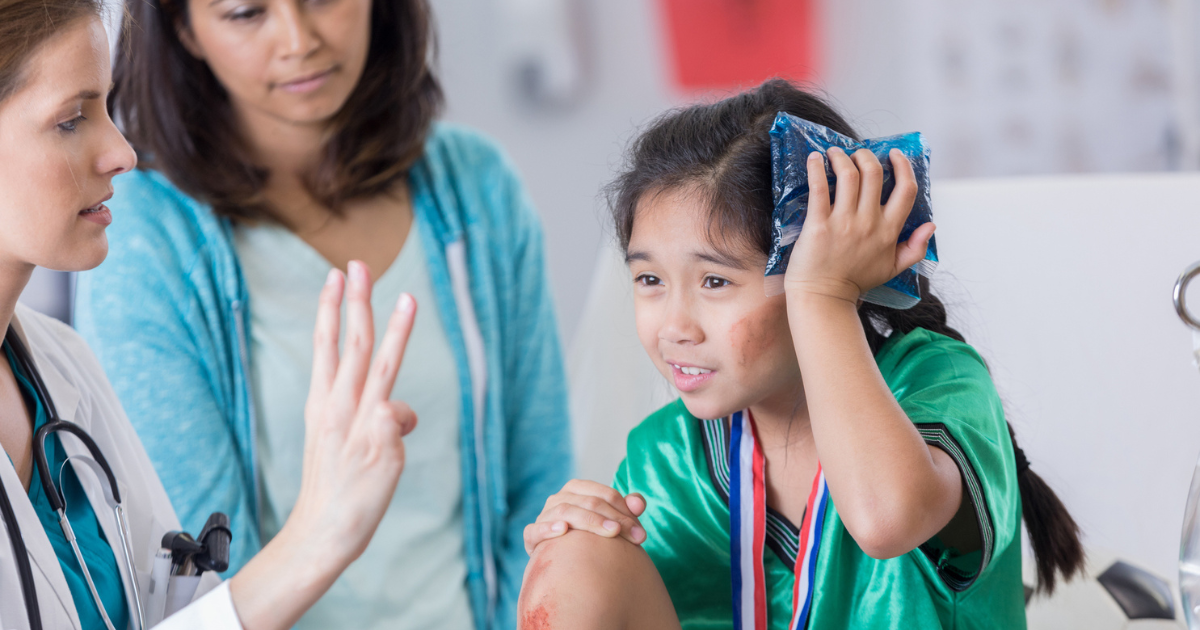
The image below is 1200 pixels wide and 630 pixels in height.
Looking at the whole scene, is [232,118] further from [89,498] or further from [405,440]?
[89,498]

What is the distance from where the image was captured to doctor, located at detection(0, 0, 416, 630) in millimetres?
755

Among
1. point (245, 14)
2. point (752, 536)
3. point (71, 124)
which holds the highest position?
point (245, 14)

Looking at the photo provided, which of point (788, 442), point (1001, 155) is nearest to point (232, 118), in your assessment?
point (788, 442)

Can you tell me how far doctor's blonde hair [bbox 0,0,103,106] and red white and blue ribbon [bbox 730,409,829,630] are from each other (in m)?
0.75

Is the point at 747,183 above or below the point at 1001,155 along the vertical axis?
above

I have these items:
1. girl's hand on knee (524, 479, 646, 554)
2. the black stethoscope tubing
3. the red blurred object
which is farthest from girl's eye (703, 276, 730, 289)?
the red blurred object

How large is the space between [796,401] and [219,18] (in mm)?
861

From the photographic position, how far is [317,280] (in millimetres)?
1361

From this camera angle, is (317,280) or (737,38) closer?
(317,280)

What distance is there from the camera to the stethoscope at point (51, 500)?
79 centimetres

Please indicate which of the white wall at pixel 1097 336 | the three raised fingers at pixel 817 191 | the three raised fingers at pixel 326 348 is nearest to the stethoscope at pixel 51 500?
the three raised fingers at pixel 326 348

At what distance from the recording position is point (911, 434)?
75 cm

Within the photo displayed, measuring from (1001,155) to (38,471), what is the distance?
252 cm

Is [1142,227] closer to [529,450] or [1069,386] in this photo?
[1069,386]
